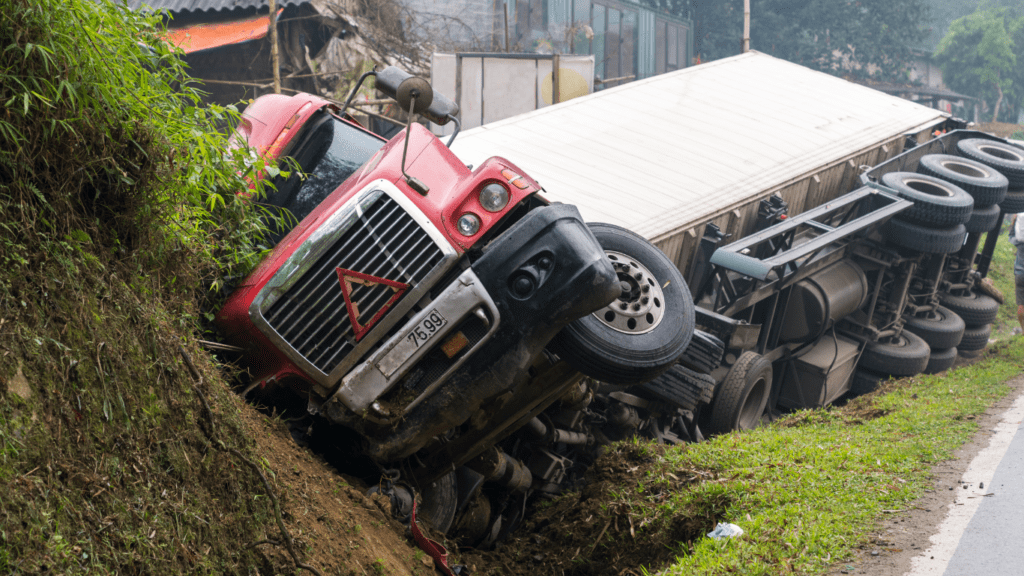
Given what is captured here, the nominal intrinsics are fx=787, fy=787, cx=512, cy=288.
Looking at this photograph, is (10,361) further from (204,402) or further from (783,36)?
(783,36)

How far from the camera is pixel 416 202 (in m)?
3.97

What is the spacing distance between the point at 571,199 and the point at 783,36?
1176 inches

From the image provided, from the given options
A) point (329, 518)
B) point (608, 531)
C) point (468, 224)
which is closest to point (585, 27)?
point (468, 224)

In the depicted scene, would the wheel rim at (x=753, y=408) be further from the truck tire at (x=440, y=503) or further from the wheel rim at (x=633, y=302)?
the truck tire at (x=440, y=503)

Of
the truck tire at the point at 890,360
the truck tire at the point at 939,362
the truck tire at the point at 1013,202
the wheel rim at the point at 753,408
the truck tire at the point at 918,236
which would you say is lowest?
the truck tire at the point at 939,362

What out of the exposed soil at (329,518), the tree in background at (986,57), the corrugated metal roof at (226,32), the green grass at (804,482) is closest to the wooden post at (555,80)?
the corrugated metal roof at (226,32)

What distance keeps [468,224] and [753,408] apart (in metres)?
4.41

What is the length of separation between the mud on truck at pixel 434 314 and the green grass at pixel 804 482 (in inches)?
33.8

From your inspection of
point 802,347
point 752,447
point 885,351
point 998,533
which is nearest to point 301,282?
point 752,447

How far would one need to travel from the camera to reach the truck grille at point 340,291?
3.80 meters

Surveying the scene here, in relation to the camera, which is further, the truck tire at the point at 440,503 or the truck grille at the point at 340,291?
the truck tire at the point at 440,503

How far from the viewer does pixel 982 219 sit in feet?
32.6

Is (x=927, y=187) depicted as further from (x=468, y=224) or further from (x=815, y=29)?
(x=815, y=29)

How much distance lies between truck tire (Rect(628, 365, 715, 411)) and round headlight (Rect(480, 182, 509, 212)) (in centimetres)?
219
